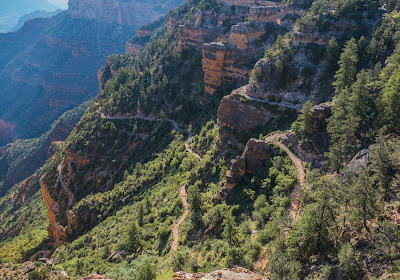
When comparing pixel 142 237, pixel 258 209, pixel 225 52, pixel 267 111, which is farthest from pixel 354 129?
pixel 225 52

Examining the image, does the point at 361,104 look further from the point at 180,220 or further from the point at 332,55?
the point at 180,220

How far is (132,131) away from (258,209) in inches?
2616

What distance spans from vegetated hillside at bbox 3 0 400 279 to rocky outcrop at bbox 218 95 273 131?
26cm

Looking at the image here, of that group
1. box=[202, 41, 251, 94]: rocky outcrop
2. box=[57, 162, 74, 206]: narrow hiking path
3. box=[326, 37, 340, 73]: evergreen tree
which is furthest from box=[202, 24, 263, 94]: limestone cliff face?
box=[57, 162, 74, 206]: narrow hiking path

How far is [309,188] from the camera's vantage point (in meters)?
36.9

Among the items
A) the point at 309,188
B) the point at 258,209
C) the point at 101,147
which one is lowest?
the point at 101,147

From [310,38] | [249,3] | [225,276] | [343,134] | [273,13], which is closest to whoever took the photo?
[225,276]

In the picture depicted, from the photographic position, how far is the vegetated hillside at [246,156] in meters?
29.8

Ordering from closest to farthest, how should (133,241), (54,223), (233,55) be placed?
(133,241)
(54,223)
(233,55)

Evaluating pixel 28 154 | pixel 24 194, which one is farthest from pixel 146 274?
pixel 28 154

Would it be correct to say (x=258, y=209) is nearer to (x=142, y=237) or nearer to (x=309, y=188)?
(x=309, y=188)

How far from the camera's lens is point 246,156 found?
5466 centimetres

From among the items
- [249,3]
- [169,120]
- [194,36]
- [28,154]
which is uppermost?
[249,3]

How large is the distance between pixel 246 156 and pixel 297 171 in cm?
1006
